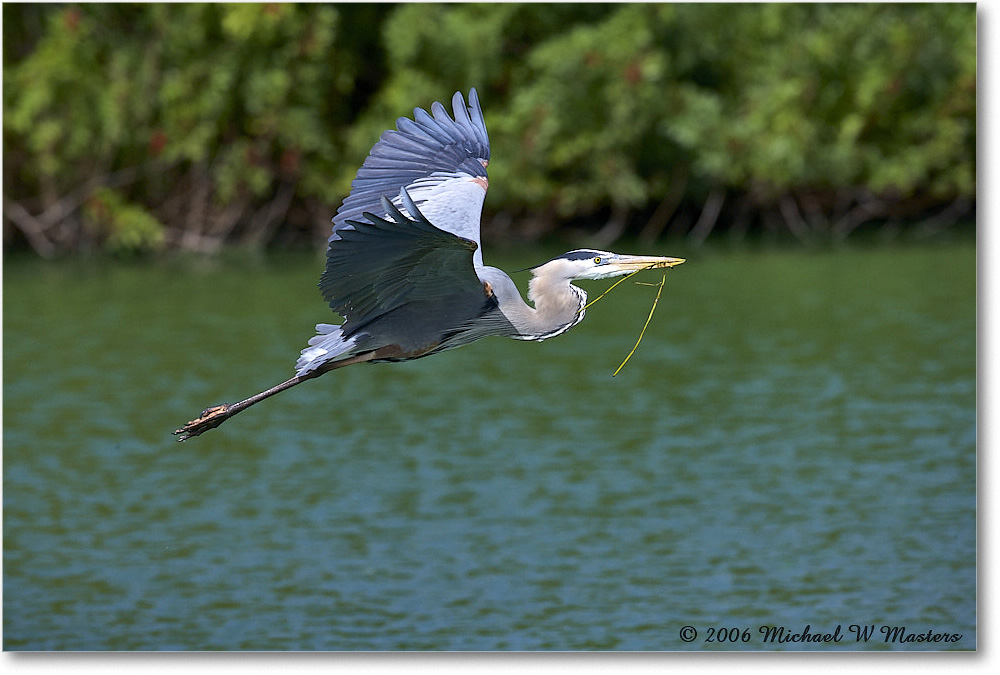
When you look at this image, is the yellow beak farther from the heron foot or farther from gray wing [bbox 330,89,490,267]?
the heron foot

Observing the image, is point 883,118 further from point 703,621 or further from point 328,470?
point 703,621

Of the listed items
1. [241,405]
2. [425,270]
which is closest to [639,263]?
[425,270]

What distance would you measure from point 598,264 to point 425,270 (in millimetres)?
520

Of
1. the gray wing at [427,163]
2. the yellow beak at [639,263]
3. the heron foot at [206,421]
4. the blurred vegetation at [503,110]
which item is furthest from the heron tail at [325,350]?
the blurred vegetation at [503,110]

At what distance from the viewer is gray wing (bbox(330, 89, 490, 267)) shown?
4.85 meters

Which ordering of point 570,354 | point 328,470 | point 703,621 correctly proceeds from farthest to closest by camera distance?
point 570,354 → point 328,470 → point 703,621

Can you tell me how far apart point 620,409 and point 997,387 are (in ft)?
27.8

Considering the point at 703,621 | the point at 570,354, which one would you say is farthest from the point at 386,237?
the point at 570,354

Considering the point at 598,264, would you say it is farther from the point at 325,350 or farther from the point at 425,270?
the point at 325,350

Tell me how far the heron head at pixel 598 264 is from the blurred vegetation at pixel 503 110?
16170 millimetres

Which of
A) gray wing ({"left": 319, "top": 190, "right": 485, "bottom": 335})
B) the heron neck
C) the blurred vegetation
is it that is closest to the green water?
the blurred vegetation

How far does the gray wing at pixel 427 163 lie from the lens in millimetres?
4852

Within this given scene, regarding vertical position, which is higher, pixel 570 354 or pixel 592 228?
pixel 592 228

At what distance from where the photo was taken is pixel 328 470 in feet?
46.7
